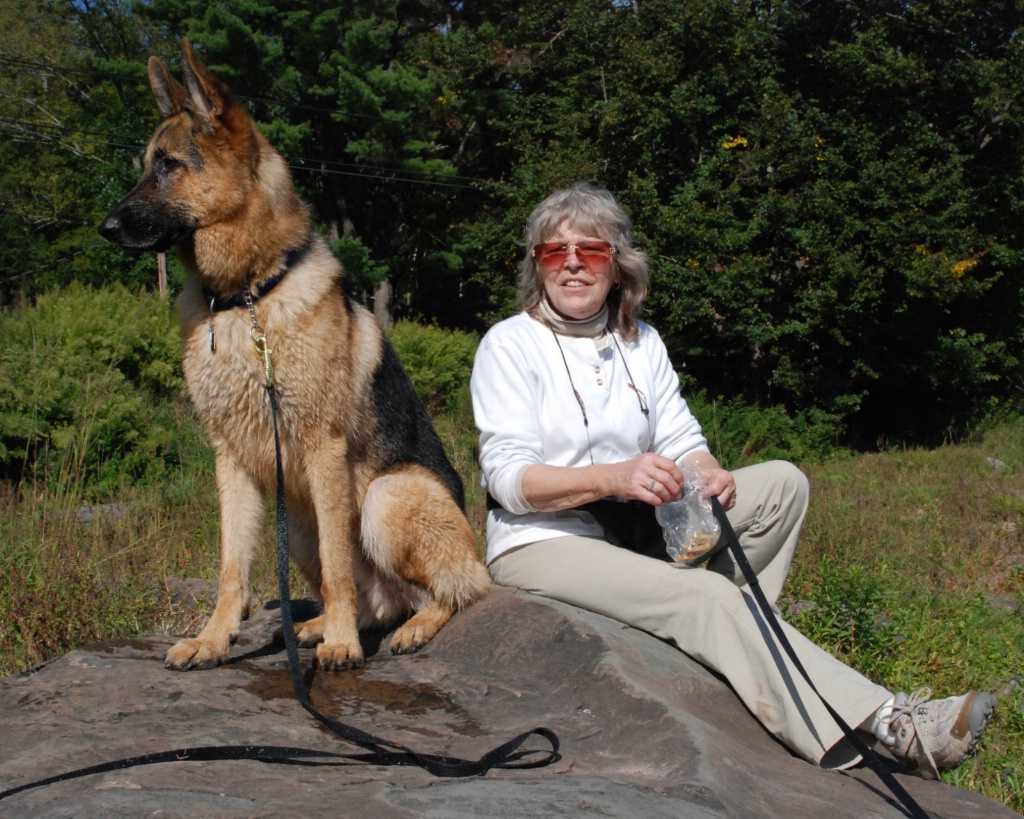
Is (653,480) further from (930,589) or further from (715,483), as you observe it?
(930,589)

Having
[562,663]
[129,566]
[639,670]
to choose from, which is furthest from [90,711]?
[129,566]

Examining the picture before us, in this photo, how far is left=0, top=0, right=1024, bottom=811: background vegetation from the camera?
508 cm

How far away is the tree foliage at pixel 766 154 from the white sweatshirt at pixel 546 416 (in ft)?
38.8

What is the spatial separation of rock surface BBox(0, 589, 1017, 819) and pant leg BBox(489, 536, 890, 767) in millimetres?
71

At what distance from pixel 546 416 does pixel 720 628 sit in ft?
3.31

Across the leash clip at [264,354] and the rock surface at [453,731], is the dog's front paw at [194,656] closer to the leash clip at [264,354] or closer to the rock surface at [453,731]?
the rock surface at [453,731]

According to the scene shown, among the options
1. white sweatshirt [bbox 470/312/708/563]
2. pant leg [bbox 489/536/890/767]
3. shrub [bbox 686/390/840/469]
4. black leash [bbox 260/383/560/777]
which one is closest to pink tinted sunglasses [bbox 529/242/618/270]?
white sweatshirt [bbox 470/312/708/563]

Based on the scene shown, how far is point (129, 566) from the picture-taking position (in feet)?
15.6

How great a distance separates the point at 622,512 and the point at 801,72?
1828 centimetres

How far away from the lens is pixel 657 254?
56.8 ft

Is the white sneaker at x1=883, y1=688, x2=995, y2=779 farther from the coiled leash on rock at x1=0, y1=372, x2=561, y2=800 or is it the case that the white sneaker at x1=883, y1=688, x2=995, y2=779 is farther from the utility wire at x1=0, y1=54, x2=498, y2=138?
the utility wire at x1=0, y1=54, x2=498, y2=138

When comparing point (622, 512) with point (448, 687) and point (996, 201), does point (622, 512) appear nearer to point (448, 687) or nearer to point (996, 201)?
point (448, 687)

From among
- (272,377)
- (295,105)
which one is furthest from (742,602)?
(295,105)

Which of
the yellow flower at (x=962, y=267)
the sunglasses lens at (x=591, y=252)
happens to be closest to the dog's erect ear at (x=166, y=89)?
the sunglasses lens at (x=591, y=252)
